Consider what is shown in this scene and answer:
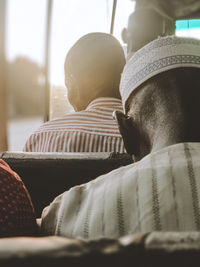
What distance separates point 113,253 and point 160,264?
1.4 inches

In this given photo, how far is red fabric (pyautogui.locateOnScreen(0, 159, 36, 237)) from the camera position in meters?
0.52

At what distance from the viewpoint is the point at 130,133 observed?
85cm

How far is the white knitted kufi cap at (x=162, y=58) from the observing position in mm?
736

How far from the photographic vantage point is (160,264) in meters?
0.22

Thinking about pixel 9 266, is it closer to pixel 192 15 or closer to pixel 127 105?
pixel 127 105

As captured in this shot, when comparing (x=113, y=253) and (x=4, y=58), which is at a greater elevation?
(x=4, y=58)

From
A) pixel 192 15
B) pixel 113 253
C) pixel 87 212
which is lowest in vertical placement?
pixel 87 212

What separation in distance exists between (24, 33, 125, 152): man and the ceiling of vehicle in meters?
3.76

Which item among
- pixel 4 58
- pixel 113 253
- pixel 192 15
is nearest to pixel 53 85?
pixel 4 58

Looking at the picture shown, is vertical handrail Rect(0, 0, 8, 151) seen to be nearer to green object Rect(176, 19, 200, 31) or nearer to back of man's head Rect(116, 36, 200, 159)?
back of man's head Rect(116, 36, 200, 159)

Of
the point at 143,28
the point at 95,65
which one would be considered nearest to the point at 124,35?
the point at 143,28

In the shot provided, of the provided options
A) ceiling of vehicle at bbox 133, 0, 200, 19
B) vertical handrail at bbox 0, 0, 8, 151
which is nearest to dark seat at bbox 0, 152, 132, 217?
vertical handrail at bbox 0, 0, 8, 151

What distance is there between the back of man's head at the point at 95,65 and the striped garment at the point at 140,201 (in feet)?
3.86

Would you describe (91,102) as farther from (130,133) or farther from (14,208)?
(14,208)
